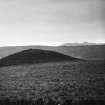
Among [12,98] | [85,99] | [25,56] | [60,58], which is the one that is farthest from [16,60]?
[85,99]

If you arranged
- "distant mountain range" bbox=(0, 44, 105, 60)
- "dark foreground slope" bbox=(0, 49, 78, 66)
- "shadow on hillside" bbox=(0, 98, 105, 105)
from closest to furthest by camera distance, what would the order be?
"shadow on hillside" bbox=(0, 98, 105, 105)
"dark foreground slope" bbox=(0, 49, 78, 66)
"distant mountain range" bbox=(0, 44, 105, 60)

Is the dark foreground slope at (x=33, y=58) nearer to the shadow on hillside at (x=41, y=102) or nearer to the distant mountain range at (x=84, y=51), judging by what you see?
the distant mountain range at (x=84, y=51)

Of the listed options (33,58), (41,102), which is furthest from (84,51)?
(41,102)

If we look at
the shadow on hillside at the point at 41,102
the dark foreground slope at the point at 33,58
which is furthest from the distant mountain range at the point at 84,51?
the shadow on hillside at the point at 41,102

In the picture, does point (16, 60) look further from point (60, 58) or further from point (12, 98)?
point (12, 98)

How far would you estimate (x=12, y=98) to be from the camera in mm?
11633

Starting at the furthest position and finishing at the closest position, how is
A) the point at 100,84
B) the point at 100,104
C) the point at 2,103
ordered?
the point at 100,84 → the point at 2,103 → the point at 100,104

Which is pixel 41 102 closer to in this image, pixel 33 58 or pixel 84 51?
pixel 33 58

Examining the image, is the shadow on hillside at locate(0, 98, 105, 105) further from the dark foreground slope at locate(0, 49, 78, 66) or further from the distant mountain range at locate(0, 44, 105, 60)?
the distant mountain range at locate(0, 44, 105, 60)

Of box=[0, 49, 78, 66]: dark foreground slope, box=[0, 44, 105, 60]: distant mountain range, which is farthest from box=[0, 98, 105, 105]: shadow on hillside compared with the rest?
box=[0, 44, 105, 60]: distant mountain range

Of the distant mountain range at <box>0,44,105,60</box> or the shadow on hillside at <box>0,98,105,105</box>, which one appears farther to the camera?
the distant mountain range at <box>0,44,105,60</box>

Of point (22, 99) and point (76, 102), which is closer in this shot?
point (76, 102)

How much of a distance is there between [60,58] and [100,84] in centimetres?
2296

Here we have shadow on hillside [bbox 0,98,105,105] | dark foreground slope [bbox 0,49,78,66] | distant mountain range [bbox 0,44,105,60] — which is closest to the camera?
shadow on hillside [bbox 0,98,105,105]
